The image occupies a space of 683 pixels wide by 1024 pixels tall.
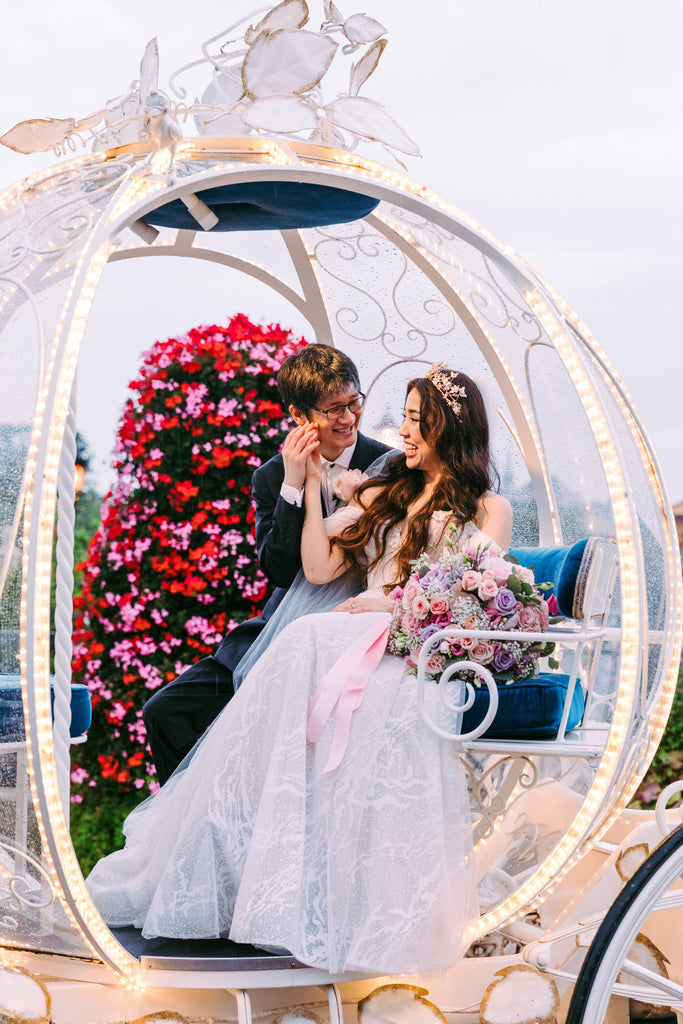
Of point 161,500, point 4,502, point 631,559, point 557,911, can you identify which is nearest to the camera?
point 4,502

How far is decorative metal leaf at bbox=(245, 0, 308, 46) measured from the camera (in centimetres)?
280

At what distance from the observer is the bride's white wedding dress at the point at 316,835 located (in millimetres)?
2428

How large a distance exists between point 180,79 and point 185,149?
23 centimetres

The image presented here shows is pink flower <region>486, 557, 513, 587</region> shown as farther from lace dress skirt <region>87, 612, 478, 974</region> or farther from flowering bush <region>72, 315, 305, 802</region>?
flowering bush <region>72, 315, 305, 802</region>

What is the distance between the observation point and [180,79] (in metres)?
2.86

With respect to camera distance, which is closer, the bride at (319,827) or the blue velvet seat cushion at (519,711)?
the bride at (319,827)

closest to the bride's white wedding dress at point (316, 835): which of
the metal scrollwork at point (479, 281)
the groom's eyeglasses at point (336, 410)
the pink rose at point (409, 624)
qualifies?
the pink rose at point (409, 624)

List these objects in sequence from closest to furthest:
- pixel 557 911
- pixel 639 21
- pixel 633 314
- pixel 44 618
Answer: pixel 44 618 < pixel 557 911 < pixel 639 21 < pixel 633 314

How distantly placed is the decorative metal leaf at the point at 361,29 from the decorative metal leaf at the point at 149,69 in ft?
1.86

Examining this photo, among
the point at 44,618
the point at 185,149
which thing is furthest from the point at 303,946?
the point at 185,149

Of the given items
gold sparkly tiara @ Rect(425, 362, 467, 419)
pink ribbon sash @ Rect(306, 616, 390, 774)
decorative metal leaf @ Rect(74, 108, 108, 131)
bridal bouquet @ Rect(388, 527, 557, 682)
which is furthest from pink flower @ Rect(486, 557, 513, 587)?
decorative metal leaf @ Rect(74, 108, 108, 131)

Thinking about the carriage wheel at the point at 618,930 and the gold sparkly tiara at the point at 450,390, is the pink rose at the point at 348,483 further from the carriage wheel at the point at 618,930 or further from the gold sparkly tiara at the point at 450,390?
the carriage wheel at the point at 618,930

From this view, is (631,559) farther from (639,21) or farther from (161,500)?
(639,21)

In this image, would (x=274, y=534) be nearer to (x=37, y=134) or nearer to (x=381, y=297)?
(x=381, y=297)
